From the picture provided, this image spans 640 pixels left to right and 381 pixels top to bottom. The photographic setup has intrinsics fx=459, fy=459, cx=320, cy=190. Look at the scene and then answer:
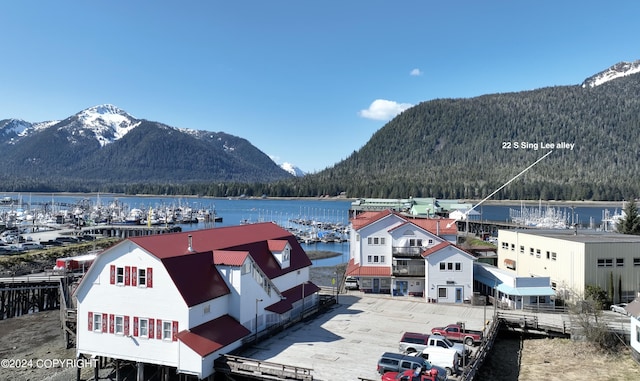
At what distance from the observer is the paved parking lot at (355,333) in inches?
1077

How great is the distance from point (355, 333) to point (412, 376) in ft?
34.8

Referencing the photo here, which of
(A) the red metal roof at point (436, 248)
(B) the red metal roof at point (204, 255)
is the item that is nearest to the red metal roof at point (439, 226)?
(A) the red metal roof at point (436, 248)

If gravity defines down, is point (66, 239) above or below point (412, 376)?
below

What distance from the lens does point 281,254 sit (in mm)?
39562

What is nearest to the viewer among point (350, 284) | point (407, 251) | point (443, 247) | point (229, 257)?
point (229, 257)

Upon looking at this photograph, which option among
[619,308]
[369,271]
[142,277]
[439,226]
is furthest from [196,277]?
[619,308]

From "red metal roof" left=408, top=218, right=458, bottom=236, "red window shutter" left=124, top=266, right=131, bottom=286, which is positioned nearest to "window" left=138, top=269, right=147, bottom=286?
"red window shutter" left=124, top=266, right=131, bottom=286

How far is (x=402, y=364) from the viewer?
25.3 meters

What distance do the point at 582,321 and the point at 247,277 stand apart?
79.2 feet

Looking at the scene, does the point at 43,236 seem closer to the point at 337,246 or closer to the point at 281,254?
the point at 337,246

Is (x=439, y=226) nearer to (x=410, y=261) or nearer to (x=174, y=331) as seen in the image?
(x=410, y=261)

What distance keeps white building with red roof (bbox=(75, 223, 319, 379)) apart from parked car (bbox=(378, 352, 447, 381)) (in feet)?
31.0

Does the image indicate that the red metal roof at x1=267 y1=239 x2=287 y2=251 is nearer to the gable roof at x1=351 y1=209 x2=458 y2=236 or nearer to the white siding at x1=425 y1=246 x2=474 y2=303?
the gable roof at x1=351 y1=209 x2=458 y2=236

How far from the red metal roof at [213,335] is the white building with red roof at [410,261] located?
20772 mm
